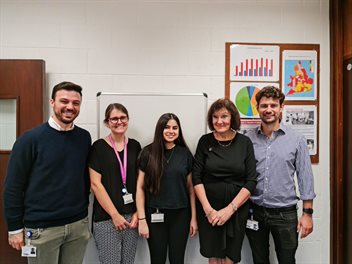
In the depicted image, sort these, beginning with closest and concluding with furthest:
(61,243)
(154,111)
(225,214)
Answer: (61,243) → (225,214) → (154,111)

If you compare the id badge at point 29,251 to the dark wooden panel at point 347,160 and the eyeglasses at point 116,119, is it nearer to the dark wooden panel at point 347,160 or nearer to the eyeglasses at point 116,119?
the eyeglasses at point 116,119

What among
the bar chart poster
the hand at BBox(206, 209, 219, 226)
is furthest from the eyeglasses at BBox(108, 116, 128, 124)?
the bar chart poster

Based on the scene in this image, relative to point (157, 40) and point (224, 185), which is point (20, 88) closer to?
point (157, 40)

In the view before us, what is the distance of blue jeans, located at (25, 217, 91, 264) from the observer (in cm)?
173

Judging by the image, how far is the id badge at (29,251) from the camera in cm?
170

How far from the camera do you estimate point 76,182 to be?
6.03 ft

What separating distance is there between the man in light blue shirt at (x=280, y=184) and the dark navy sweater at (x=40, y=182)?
131cm

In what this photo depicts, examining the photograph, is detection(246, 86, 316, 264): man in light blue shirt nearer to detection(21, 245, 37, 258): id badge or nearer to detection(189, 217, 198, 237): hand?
detection(189, 217, 198, 237): hand

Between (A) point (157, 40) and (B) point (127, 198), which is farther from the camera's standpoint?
(A) point (157, 40)

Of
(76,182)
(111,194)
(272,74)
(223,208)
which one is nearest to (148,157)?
(111,194)

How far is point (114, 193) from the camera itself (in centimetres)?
205

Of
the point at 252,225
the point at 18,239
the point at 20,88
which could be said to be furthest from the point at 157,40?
the point at 18,239

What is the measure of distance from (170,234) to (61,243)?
75 cm

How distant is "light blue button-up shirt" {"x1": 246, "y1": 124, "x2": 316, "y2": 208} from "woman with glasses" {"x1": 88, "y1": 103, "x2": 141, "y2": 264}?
3.11 ft
